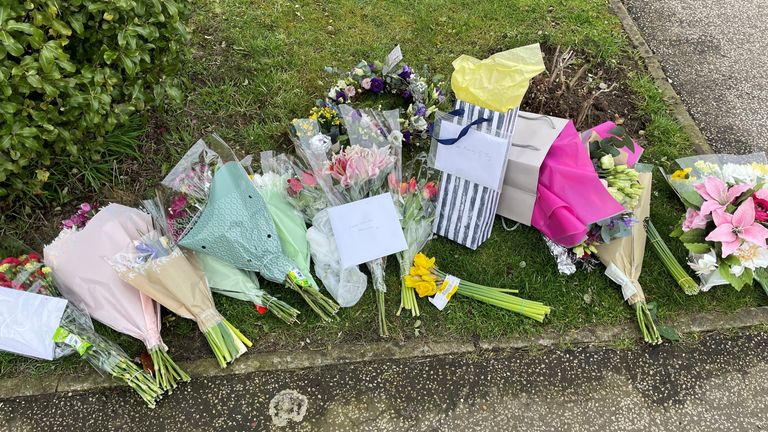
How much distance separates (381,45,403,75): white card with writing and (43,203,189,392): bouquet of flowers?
1828 mm

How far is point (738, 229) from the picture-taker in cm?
226

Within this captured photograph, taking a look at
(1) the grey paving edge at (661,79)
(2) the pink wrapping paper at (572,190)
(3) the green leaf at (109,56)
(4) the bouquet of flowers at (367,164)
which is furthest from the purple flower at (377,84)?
(1) the grey paving edge at (661,79)

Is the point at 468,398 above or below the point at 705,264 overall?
below

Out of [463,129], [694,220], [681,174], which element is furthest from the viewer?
[681,174]

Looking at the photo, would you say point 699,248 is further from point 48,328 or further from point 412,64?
Answer: point 48,328

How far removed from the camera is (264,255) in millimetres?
2371

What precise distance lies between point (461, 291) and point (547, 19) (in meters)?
2.52

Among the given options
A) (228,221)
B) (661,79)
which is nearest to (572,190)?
(228,221)

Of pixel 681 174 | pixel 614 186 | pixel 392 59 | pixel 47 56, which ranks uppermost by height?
pixel 47 56

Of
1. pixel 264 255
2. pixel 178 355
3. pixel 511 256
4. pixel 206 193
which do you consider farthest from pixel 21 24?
pixel 511 256

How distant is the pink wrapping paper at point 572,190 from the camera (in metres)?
2.33

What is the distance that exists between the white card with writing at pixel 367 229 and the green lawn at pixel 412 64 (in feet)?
0.72

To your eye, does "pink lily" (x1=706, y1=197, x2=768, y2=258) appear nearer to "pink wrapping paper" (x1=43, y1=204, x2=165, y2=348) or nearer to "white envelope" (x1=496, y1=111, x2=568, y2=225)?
"white envelope" (x1=496, y1=111, x2=568, y2=225)

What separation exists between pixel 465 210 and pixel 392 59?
3.83 ft
